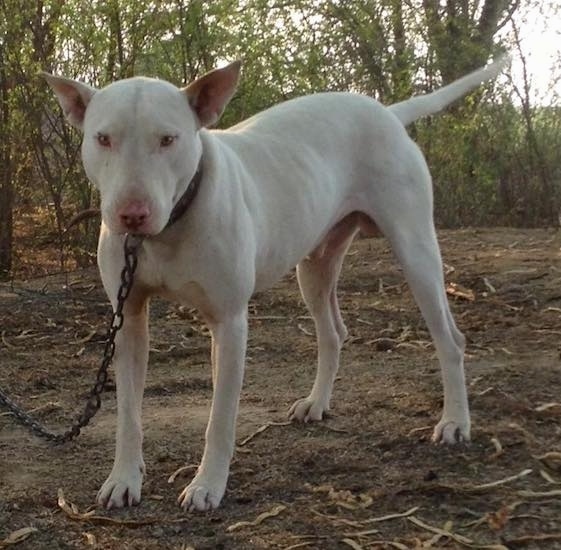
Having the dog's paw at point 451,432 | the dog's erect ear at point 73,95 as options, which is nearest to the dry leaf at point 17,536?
the dog's erect ear at point 73,95

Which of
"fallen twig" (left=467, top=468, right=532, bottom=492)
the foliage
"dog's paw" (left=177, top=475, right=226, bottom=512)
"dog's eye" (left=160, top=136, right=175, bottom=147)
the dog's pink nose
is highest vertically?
the foliage

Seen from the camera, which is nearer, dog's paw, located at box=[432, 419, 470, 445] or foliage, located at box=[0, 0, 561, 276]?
dog's paw, located at box=[432, 419, 470, 445]

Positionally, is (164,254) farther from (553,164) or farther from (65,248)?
(553,164)

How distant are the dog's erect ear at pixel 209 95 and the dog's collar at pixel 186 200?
0.19m

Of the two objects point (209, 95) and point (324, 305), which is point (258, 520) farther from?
point (324, 305)

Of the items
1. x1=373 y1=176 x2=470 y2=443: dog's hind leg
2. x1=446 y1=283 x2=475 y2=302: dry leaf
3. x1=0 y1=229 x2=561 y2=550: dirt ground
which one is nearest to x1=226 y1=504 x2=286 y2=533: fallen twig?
x1=0 y1=229 x2=561 y2=550: dirt ground

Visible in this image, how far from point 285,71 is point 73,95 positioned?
789 centimetres

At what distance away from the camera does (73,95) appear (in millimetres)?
3996

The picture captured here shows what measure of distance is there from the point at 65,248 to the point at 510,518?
24.8ft

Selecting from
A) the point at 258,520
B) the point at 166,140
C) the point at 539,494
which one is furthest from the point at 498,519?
the point at 166,140

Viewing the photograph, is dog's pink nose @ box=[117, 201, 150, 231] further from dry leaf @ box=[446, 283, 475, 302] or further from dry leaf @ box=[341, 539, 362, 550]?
dry leaf @ box=[446, 283, 475, 302]

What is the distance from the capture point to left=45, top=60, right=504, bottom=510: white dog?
3.72 metres

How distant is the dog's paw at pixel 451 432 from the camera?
4715 mm

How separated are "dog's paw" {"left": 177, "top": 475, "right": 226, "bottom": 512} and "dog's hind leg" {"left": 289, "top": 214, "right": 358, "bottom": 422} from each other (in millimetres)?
1185
